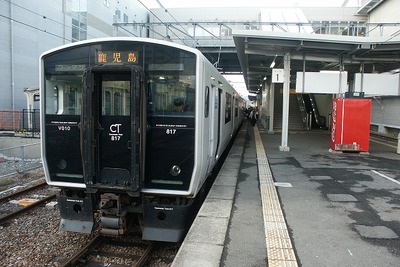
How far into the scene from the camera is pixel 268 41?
39.2 feet

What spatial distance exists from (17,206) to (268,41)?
8.77m

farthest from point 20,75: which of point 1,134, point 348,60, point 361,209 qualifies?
point 361,209

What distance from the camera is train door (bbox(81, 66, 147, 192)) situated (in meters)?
4.67

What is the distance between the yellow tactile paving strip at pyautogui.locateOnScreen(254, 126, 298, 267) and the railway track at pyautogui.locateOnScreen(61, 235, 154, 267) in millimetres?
1711

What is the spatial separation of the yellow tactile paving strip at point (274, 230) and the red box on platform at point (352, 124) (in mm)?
5559

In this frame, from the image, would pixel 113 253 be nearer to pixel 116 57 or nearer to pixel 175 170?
pixel 175 170

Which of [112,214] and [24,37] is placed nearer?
[112,214]

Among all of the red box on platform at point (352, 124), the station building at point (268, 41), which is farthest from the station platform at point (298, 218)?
the station building at point (268, 41)

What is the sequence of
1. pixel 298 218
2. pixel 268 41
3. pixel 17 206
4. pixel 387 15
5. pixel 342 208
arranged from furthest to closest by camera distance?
pixel 387 15, pixel 268 41, pixel 17 206, pixel 342 208, pixel 298 218

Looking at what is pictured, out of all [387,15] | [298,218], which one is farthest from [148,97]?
[387,15]

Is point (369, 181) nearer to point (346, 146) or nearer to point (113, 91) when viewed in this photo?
point (346, 146)

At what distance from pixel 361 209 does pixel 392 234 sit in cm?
111

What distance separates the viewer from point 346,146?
1233cm

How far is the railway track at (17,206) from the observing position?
6784 mm
